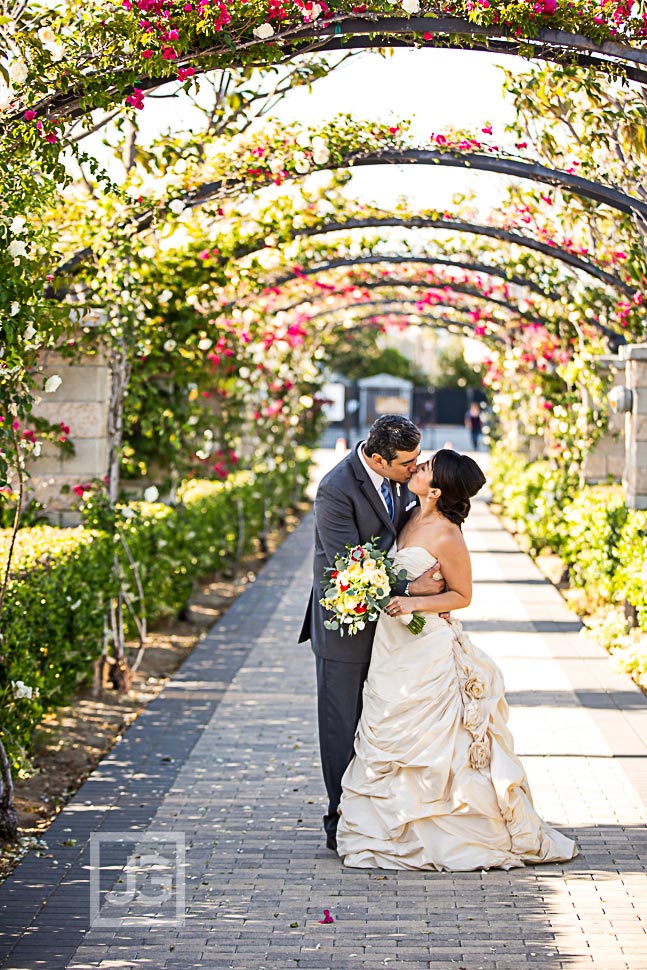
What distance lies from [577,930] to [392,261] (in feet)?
24.4

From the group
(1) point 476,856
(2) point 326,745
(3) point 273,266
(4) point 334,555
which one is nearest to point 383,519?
(4) point 334,555

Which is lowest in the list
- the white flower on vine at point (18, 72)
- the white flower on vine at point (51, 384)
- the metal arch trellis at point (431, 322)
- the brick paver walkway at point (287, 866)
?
the brick paver walkway at point (287, 866)

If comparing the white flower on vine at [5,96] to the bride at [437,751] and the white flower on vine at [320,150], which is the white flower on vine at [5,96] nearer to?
the bride at [437,751]

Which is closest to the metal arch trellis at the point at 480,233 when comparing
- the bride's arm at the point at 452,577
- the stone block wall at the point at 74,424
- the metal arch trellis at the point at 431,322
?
the stone block wall at the point at 74,424

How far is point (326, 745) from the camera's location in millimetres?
4949

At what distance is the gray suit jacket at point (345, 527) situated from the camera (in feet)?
15.9

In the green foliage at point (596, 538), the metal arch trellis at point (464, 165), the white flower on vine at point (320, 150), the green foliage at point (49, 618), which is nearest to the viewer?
the green foliage at point (49, 618)

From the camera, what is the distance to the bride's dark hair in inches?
189

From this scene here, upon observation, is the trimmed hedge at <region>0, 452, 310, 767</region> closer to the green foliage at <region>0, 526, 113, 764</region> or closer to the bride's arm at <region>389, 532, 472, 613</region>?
the green foliage at <region>0, 526, 113, 764</region>

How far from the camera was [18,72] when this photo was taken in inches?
195

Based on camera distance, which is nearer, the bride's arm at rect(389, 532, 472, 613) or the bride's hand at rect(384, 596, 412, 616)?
the bride's hand at rect(384, 596, 412, 616)

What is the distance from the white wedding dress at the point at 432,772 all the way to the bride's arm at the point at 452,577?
58 mm

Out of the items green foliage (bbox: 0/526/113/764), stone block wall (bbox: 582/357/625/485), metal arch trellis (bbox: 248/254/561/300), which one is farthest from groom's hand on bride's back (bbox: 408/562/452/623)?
stone block wall (bbox: 582/357/625/485)

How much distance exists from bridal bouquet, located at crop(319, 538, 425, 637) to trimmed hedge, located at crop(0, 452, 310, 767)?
140 cm
